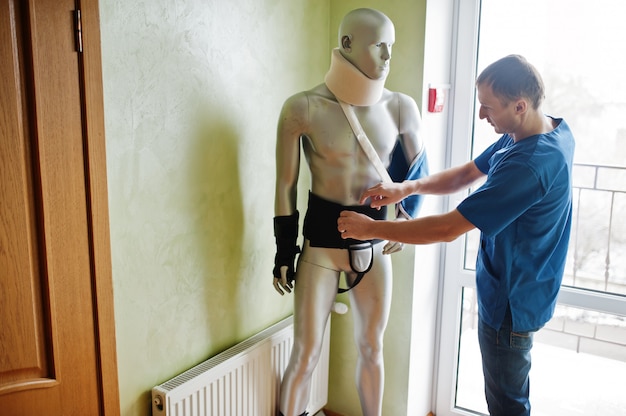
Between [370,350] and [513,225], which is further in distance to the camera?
[370,350]

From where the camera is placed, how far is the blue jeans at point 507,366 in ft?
5.53

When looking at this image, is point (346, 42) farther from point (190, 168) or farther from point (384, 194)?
point (190, 168)

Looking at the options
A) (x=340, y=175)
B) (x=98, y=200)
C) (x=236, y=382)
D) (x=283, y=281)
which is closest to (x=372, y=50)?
(x=340, y=175)

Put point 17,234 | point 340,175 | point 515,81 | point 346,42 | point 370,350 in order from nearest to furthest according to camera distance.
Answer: point 17,234
point 515,81
point 346,42
point 340,175
point 370,350

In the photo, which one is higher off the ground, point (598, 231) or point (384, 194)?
point (384, 194)

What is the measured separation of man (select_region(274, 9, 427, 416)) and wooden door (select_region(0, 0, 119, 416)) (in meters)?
0.60

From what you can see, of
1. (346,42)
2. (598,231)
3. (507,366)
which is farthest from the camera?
(598,231)

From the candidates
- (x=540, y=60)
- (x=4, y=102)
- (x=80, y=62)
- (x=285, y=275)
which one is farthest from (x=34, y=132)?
(x=540, y=60)

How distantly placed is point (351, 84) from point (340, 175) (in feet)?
0.97

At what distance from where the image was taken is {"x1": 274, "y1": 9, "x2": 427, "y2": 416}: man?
72.1 inches

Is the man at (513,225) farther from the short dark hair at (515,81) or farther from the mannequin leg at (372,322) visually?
the mannequin leg at (372,322)

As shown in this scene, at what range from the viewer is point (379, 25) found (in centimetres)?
178

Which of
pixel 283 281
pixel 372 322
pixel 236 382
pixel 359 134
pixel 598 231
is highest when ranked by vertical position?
pixel 359 134

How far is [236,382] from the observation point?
2.03 m
